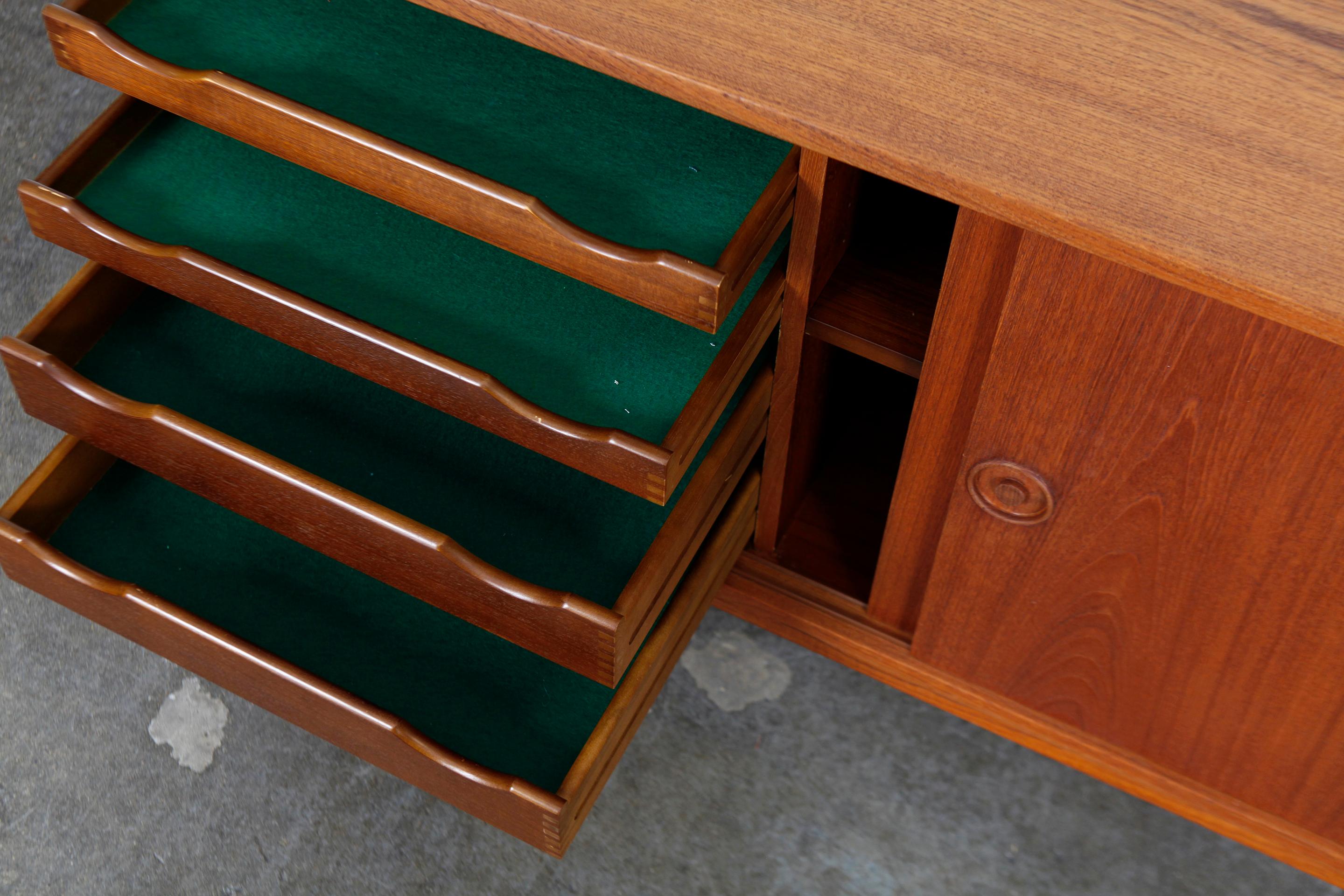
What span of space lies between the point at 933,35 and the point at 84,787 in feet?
2.62

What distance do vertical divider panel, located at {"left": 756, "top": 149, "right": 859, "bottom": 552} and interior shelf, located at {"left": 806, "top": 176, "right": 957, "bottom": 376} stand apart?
0.01 m

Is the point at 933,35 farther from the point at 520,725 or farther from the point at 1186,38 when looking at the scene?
the point at 520,725

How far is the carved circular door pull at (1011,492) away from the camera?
0.77 metres

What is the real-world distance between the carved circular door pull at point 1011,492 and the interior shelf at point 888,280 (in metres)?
0.07

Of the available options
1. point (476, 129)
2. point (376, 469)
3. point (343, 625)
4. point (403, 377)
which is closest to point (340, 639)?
point (343, 625)

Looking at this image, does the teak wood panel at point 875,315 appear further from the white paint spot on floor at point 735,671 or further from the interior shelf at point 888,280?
the white paint spot on floor at point 735,671

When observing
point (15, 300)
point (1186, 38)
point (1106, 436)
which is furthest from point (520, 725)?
point (15, 300)

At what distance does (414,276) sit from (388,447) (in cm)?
13

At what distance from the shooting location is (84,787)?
1.02 metres

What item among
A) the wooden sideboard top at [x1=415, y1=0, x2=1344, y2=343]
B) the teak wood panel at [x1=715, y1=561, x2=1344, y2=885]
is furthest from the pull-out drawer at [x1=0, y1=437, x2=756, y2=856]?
the wooden sideboard top at [x1=415, y1=0, x2=1344, y2=343]

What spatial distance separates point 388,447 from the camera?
0.87 m

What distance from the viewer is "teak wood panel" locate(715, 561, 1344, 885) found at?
3.13 ft

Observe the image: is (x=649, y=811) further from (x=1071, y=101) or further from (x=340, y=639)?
(x=1071, y=101)

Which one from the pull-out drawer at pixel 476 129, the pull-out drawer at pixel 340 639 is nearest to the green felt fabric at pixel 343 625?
the pull-out drawer at pixel 340 639
